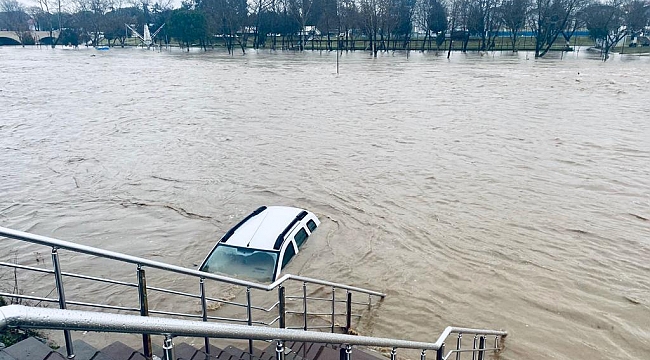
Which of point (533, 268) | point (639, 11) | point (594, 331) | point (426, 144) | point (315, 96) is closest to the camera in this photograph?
point (594, 331)

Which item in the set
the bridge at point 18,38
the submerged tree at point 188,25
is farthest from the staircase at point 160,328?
the bridge at point 18,38

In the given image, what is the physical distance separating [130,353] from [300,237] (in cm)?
688

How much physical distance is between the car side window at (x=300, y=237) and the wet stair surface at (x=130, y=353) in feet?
16.3

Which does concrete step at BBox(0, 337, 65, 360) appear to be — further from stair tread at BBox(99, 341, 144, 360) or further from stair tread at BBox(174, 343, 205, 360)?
stair tread at BBox(174, 343, 205, 360)

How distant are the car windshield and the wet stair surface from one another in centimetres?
345

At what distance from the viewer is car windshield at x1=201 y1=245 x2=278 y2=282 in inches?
367

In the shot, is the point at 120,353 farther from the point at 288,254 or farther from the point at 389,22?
the point at 389,22

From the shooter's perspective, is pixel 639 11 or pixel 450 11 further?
pixel 450 11

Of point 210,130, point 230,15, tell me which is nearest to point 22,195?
point 210,130

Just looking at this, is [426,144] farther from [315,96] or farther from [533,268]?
[315,96]

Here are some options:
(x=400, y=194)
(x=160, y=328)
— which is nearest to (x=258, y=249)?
(x=400, y=194)

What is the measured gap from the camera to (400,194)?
51.0ft

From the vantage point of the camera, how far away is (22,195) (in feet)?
51.3

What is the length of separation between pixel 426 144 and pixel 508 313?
12781 millimetres
